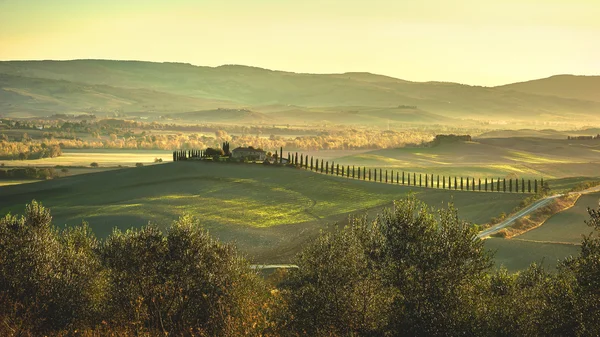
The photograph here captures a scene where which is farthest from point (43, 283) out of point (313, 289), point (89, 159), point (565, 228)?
point (89, 159)

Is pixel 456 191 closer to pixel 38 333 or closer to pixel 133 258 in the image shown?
pixel 133 258

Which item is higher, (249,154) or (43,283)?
(249,154)

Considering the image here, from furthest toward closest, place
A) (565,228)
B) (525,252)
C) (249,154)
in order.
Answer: (249,154), (565,228), (525,252)

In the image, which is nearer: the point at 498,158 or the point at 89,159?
the point at 498,158

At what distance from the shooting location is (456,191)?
8369 cm

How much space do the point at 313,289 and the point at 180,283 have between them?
Answer: 6.35 metres

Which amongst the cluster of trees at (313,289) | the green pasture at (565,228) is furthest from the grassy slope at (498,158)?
the cluster of trees at (313,289)

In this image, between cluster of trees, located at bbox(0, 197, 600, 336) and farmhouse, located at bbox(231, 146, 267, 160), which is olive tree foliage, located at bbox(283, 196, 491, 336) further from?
farmhouse, located at bbox(231, 146, 267, 160)

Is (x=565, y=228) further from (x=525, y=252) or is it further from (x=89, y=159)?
(x=89, y=159)

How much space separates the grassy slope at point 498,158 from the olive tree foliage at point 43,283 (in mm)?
93336

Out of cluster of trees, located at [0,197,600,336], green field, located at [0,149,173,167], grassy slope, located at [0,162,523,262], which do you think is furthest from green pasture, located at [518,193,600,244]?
green field, located at [0,149,173,167]

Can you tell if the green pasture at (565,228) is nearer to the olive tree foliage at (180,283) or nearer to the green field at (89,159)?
the olive tree foliage at (180,283)

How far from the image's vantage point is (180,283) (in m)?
37.2

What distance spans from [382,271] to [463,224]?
4.01 meters
